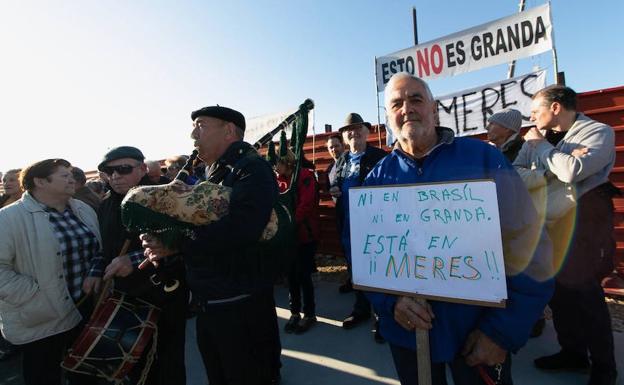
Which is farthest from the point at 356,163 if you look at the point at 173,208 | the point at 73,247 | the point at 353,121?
the point at 73,247

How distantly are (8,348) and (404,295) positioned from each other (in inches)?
180

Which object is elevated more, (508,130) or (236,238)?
(508,130)

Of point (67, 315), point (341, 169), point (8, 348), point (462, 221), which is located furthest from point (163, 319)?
point (8, 348)

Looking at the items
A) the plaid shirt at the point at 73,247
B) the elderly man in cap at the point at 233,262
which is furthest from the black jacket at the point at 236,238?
the plaid shirt at the point at 73,247

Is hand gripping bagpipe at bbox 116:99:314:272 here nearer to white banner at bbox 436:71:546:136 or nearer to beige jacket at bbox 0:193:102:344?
beige jacket at bbox 0:193:102:344

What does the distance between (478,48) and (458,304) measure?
4.48 m

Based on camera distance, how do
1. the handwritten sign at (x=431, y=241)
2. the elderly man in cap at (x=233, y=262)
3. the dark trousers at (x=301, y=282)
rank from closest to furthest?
the handwritten sign at (x=431, y=241), the elderly man in cap at (x=233, y=262), the dark trousers at (x=301, y=282)

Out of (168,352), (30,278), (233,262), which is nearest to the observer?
(233,262)

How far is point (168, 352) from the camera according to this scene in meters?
2.39

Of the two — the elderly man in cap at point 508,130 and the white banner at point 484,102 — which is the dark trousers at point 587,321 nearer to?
the elderly man in cap at point 508,130

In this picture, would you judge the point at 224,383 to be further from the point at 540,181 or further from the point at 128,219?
the point at 540,181

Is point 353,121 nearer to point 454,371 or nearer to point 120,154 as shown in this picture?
point 120,154

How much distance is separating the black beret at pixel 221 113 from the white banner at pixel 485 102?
3675 mm

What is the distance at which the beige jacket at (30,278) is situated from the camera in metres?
2.13
